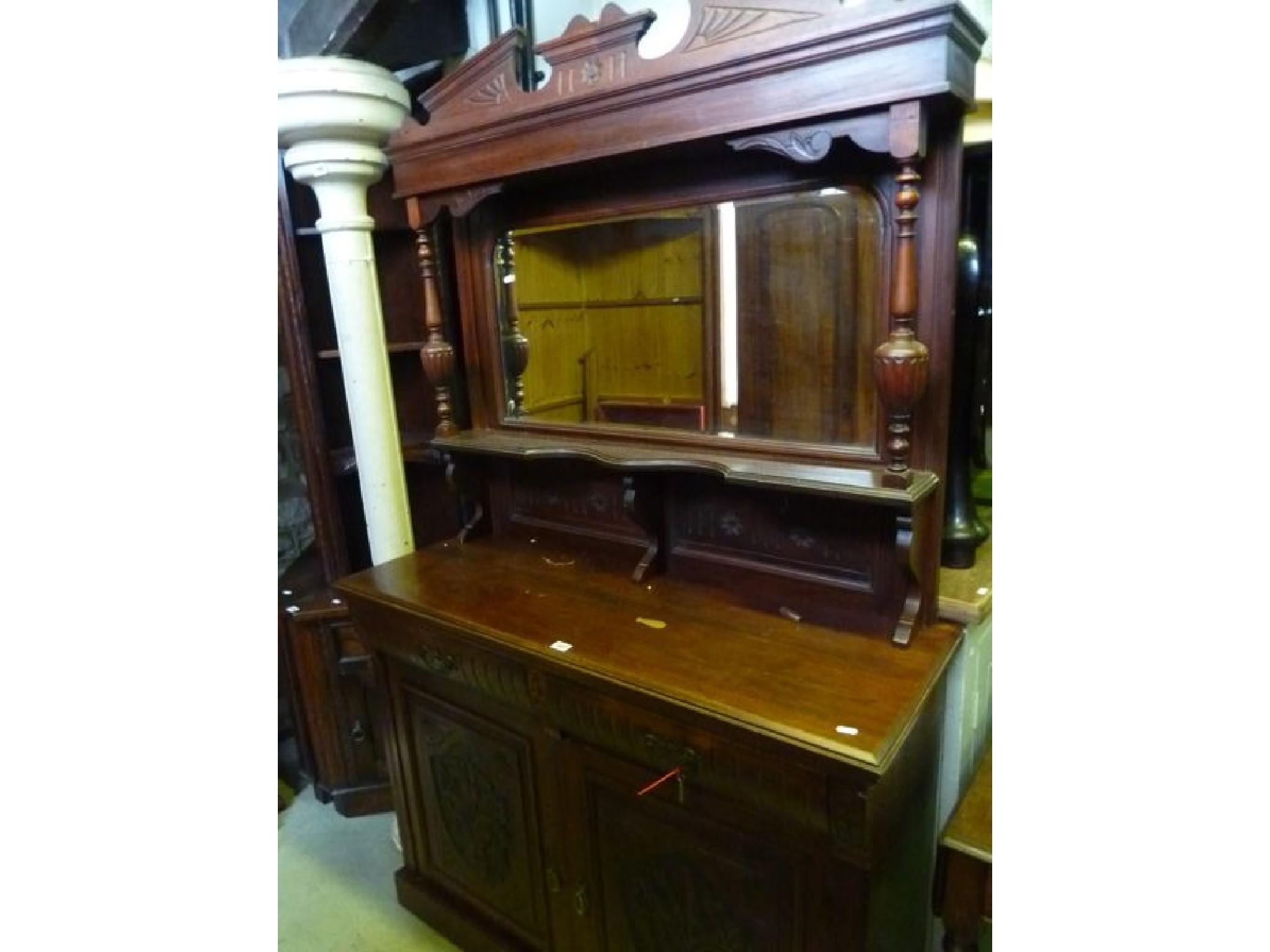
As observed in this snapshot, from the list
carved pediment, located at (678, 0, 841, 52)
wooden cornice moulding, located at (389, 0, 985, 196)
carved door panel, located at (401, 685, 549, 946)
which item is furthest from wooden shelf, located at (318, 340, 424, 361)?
carved pediment, located at (678, 0, 841, 52)

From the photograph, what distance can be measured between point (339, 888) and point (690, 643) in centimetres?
132

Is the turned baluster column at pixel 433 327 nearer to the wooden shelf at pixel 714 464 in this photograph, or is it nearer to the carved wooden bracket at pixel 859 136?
the wooden shelf at pixel 714 464

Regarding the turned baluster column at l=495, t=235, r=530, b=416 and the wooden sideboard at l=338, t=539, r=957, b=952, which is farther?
the turned baluster column at l=495, t=235, r=530, b=416

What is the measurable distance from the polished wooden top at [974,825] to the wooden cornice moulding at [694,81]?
989mm

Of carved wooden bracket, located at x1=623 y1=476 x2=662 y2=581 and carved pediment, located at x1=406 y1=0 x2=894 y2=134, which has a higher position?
carved pediment, located at x1=406 y1=0 x2=894 y2=134

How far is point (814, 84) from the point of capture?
879mm

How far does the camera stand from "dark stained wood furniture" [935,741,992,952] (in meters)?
0.97

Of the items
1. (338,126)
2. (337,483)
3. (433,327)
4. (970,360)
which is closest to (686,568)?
(970,360)

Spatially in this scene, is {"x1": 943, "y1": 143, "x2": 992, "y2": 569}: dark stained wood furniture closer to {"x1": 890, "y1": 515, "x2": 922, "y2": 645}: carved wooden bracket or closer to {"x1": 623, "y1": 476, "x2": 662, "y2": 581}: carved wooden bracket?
{"x1": 890, "y1": 515, "x2": 922, "y2": 645}: carved wooden bracket

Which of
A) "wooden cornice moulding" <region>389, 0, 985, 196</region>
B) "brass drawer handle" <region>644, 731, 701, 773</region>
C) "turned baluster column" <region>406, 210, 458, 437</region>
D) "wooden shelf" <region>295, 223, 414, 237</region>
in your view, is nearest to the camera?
"wooden cornice moulding" <region>389, 0, 985, 196</region>

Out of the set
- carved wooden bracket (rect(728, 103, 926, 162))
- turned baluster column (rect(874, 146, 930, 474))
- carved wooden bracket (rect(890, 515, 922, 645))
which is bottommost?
carved wooden bracket (rect(890, 515, 922, 645))

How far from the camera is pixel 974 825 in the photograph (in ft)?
3.28

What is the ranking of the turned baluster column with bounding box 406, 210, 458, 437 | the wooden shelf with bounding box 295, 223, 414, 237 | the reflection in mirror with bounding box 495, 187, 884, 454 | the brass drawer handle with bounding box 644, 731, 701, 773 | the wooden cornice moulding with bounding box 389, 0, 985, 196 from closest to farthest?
the wooden cornice moulding with bounding box 389, 0, 985, 196 < the brass drawer handle with bounding box 644, 731, 701, 773 < the reflection in mirror with bounding box 495, 187, 884, 454 < the turned baluster column with bounding box 406, 210, 458, 437 < the wooden shelf with bounding box 295, 223, 414, 237

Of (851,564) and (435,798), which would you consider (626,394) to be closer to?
(851,564)
